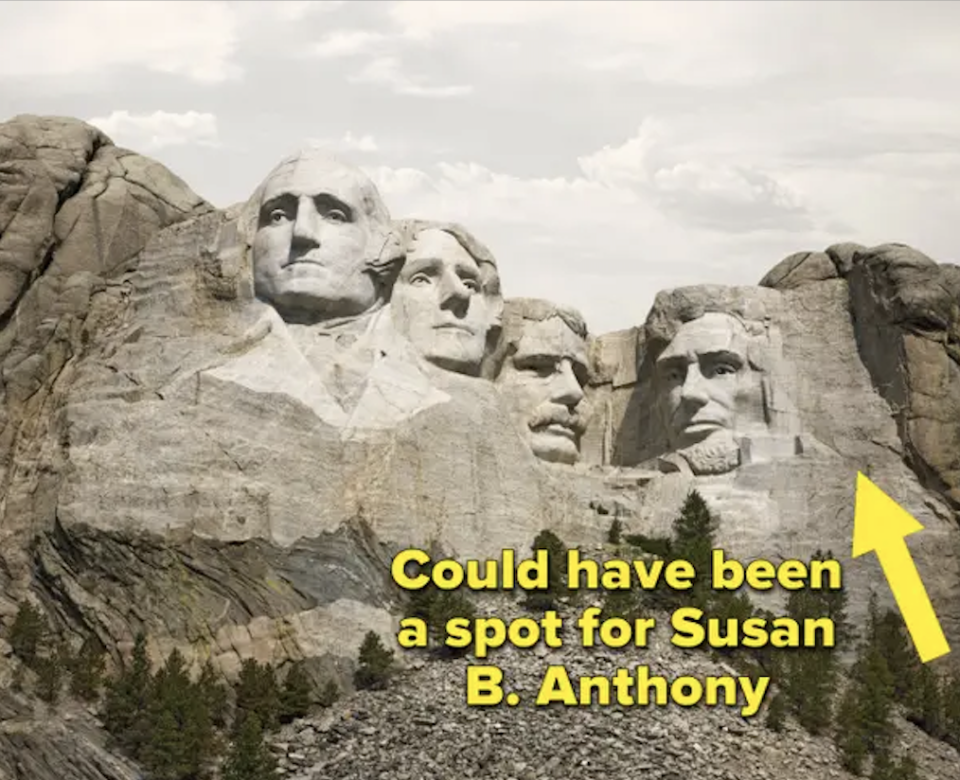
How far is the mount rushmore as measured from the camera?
26547 mm

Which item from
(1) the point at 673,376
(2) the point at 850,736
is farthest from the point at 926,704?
(1) the point at 673,376

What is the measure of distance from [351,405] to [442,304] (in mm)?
2071

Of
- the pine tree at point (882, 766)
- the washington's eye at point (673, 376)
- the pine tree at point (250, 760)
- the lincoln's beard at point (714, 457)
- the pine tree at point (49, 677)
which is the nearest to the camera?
the pine tree at point (250, 760)

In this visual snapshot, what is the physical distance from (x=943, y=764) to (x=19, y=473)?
32.1 ft

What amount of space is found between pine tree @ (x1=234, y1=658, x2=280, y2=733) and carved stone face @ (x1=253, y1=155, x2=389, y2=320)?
4.22 metres

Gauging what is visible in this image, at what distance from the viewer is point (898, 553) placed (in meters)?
29.3

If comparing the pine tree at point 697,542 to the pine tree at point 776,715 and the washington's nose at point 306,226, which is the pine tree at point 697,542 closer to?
the pine tree at point 776,715

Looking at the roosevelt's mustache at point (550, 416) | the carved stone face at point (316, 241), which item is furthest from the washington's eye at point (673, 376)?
the carved stone face at point (316, 241)

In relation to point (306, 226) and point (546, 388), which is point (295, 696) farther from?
point (546, 388)

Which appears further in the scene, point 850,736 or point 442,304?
point 442,304

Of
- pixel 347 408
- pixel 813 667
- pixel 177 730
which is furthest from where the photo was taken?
pixel 347 408

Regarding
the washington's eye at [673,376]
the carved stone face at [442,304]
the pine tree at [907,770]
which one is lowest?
the pine tree at [907,770]

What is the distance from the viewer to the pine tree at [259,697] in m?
25.4

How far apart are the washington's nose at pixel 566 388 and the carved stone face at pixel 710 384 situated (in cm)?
102
